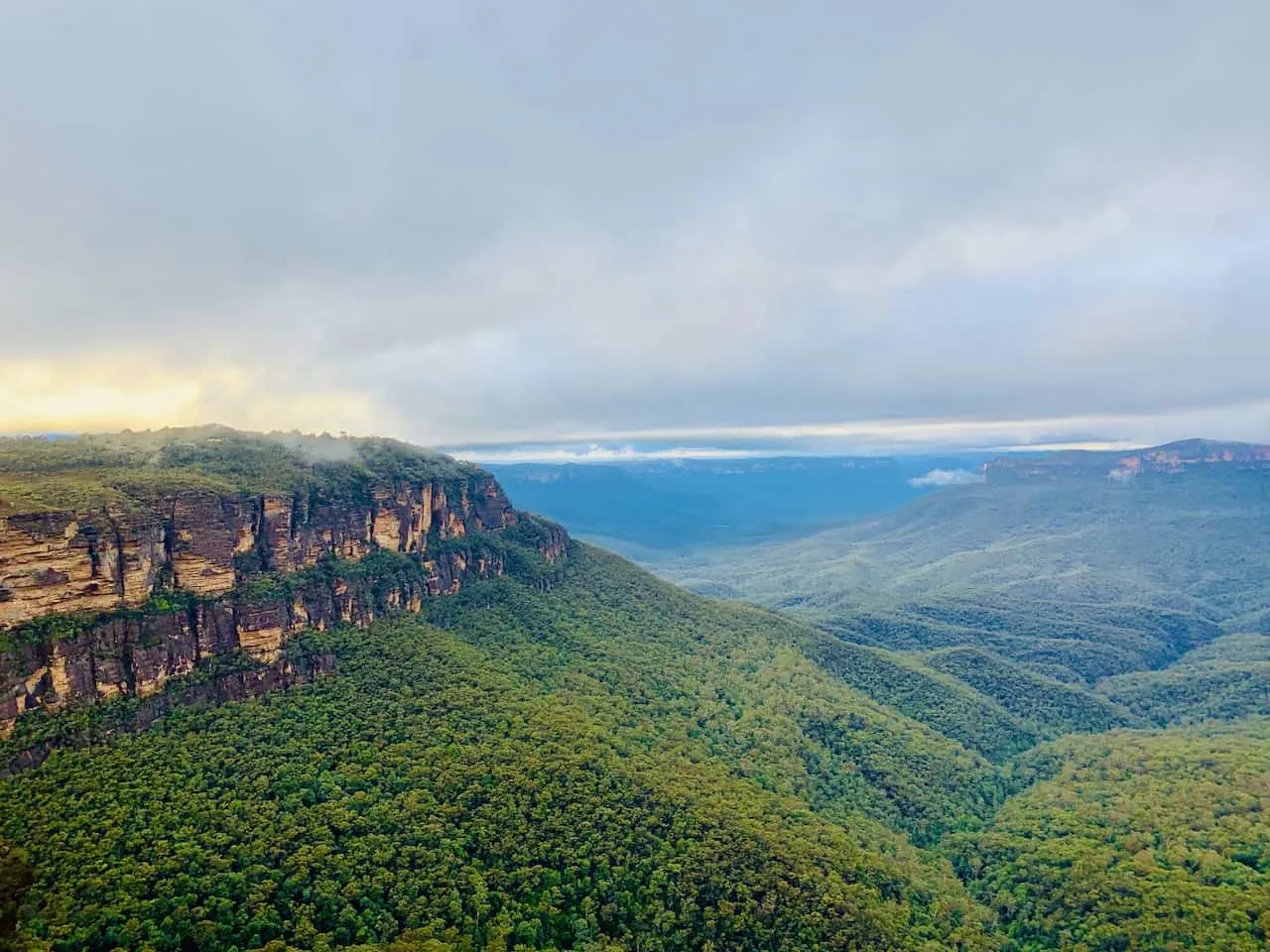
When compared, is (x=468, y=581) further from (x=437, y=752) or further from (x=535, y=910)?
(x=535, y=910)

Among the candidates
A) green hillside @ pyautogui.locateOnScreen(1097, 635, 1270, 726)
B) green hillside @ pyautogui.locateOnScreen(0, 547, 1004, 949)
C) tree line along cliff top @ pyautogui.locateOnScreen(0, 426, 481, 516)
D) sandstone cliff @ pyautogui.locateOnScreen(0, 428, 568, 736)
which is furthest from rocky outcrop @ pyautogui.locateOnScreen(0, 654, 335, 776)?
green hillside @ pyautogui.locateOnScreen(1097, 635, 1270, 726)

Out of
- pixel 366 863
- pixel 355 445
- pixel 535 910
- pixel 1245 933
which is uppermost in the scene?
pixel 355 445

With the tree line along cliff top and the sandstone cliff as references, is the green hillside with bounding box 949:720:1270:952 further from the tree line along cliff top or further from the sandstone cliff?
the tree line along cliff top

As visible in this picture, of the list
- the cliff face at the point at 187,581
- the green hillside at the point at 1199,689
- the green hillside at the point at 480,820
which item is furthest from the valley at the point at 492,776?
the green hillside at the point at 1199,689

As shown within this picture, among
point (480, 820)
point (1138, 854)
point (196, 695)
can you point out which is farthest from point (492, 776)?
point (1138, 854)

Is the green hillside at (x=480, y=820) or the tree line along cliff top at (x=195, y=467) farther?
the tree line along cliff top at (x=195, y=467)

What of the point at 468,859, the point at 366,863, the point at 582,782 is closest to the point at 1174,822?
the point at 582,782

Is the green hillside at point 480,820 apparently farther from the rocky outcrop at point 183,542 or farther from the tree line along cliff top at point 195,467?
the tree line along cliff top at point 195,467

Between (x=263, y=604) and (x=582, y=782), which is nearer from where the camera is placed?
(x=582, y=782)
